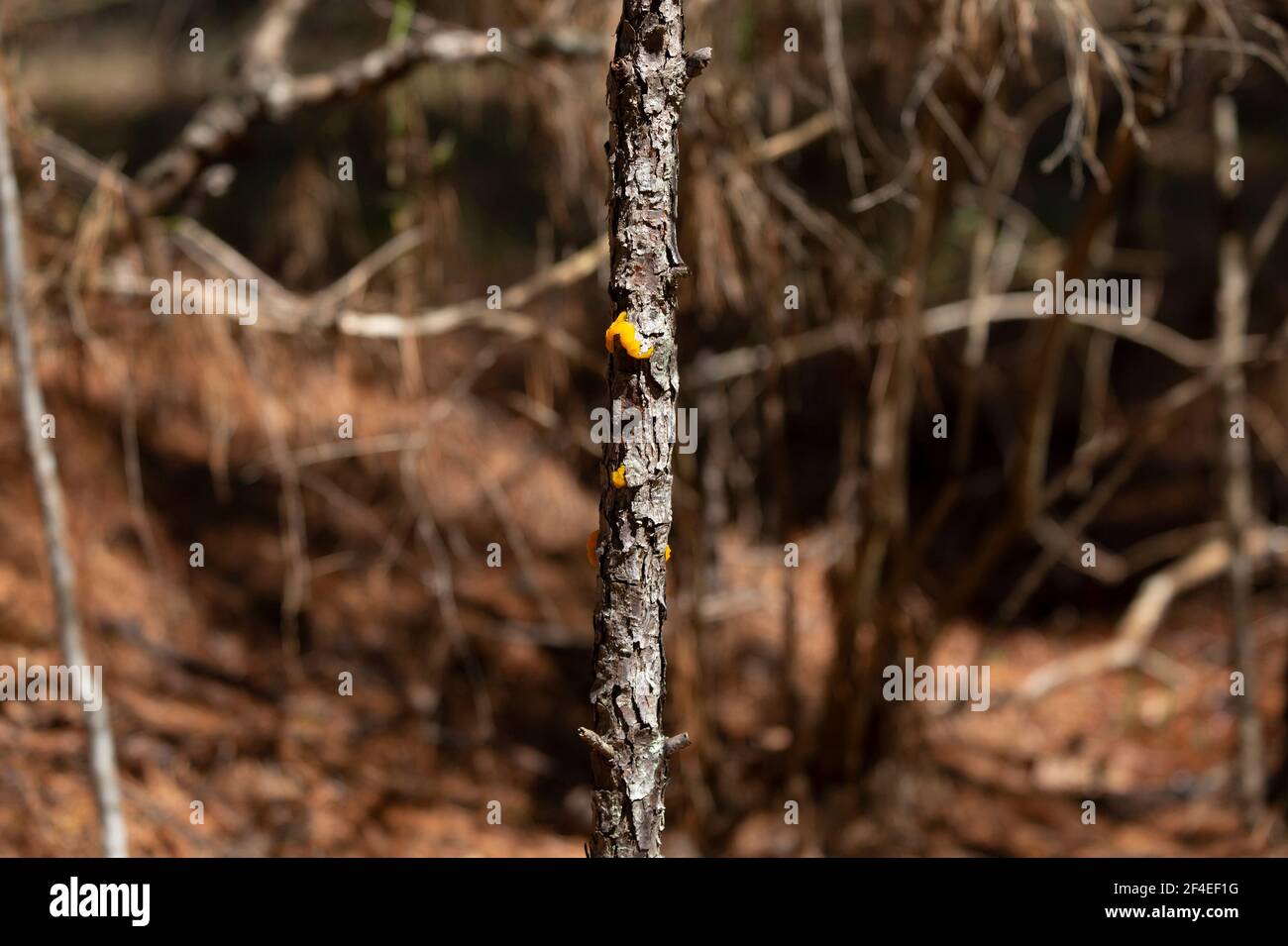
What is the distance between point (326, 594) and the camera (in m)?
4.63

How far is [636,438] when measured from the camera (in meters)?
1.67

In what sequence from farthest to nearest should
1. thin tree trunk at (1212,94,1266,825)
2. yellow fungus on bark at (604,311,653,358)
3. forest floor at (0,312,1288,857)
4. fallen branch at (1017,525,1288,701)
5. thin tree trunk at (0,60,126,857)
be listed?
fallen branch at (1017,525,1288,701), thin tree trunk at (1212,94,1266,825), forest floor at (0,312,1288,857), thin tree trunk at (0,60,126,857), yellow fungus on bark at (604,311,653,358)

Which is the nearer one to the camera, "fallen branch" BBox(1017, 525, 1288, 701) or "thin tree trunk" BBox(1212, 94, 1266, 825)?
"thin tree trunk" BBox(1212, 94, 1266, 825)

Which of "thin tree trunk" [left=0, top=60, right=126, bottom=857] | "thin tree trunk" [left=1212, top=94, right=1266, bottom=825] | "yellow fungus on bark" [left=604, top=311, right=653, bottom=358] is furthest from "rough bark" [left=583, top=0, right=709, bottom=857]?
"thin tree trunk" [left=1212, top=94, right=1266, bottom=825]

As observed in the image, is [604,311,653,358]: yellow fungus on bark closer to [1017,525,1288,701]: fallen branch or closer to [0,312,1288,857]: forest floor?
[0,312,1288,857]: forest floor

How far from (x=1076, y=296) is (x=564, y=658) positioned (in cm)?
247

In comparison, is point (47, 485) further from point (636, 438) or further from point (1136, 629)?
point (1136, 629)

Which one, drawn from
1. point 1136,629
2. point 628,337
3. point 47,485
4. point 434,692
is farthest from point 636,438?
point 1136,629

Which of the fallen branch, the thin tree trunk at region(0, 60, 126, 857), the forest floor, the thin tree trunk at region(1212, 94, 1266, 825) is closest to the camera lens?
A: the thin tree trunk at region(0, 60, 126, 857)

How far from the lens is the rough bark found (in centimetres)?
164

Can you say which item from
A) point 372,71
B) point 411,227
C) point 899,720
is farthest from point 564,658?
point 372,71

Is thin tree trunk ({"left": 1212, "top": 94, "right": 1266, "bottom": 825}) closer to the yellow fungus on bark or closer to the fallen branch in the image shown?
the fallen branch

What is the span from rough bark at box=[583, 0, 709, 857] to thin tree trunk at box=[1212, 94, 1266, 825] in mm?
2797
